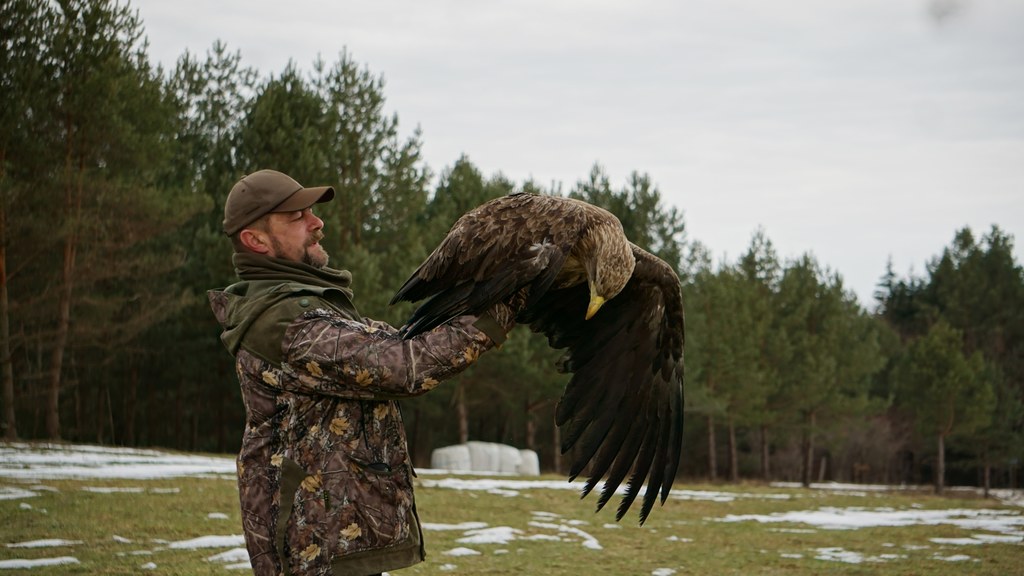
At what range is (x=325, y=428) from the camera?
2.43 meters

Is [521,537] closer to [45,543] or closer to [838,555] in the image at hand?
[838,555]

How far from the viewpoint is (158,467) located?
1296 cm

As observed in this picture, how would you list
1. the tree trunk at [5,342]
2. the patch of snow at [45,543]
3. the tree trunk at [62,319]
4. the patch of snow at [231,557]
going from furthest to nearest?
the tree trunk at [62,319] → the tree trunk at [5,342] → the patch of snow at [45,543] → the patch of snow at [231,557]

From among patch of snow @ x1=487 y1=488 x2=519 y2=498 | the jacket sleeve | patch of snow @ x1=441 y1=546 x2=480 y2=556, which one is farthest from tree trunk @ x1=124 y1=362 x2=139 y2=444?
the jacket sleeve

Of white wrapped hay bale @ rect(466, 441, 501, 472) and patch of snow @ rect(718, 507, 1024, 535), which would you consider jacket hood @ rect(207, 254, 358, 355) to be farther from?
white wrapped hay bale @ rect(466, 441, 501, 472)

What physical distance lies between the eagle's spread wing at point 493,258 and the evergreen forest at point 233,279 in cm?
1291

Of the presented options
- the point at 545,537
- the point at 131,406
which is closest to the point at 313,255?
the point at 545,537

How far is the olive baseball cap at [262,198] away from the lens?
2547 mm

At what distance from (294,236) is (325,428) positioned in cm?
57

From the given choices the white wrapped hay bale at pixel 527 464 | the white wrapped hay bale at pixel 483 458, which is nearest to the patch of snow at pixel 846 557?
the white wrapped hay bale at pixel 483 458

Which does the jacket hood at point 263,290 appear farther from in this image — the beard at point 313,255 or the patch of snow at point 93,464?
the patch of snow at point 93,464

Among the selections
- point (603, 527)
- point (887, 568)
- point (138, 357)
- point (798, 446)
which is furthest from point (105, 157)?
point (798, 446)

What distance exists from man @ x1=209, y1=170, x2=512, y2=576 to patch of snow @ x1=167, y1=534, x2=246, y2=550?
16.0ft

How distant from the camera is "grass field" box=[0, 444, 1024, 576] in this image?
22.3ft
